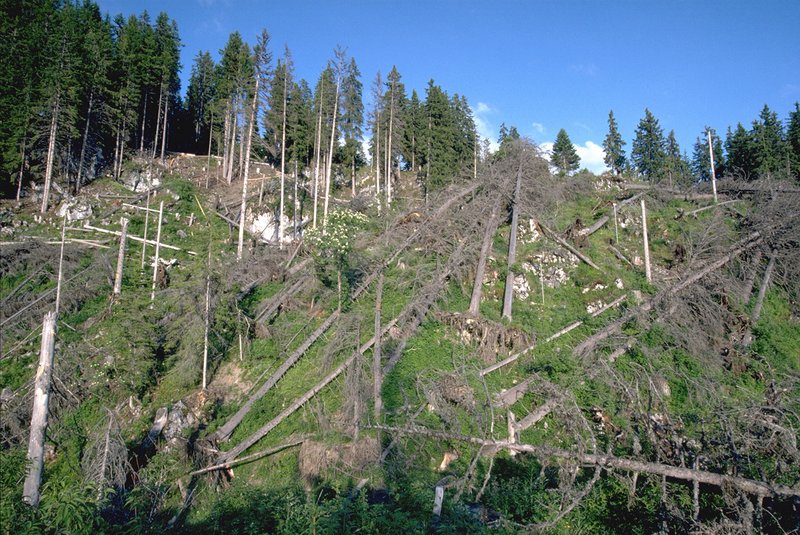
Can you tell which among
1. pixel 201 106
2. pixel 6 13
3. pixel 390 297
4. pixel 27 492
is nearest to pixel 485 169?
pixel 390 297

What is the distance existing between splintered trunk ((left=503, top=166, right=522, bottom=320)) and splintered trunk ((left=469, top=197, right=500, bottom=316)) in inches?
31.5

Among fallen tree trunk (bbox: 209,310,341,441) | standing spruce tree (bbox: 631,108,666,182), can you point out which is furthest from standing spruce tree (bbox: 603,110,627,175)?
fallen tree trunk (bbox: 209,310,341,441)

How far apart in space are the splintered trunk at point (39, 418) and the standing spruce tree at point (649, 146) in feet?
171

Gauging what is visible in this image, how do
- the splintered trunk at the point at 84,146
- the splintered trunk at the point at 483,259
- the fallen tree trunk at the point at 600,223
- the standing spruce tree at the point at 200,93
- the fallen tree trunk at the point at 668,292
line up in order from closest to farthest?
the fallen tree trunk at the point at 668,292, the splintered trunk at the point at 483,259, the fallen tree trunk at the point at 600,223, the splintered trunk at the point at 84,146, the standing spruce tree at the point at 200,93

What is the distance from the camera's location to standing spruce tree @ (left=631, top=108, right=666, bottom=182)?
4634 centimetres

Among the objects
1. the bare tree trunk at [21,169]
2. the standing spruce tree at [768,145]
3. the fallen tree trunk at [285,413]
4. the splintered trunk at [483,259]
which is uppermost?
the standing spruce tree at [768,145]

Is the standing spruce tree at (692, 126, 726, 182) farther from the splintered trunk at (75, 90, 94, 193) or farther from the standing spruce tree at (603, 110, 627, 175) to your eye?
Result: the splintered trunk at (75, 90, 94, 193)

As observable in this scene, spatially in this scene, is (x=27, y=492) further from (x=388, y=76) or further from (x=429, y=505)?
(x=388, y=76)

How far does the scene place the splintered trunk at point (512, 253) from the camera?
1519 centimetres

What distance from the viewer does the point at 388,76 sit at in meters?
32.8

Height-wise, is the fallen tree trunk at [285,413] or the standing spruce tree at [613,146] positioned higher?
the standing spruce tree at [613,146]

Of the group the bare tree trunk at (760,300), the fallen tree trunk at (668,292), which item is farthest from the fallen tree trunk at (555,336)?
the bare tree trunk at (760,300)

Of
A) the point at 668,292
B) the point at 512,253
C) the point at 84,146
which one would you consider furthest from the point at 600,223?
the point at 84,146

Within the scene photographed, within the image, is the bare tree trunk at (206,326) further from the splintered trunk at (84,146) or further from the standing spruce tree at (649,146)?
the standing spruce tree at (649,146)
